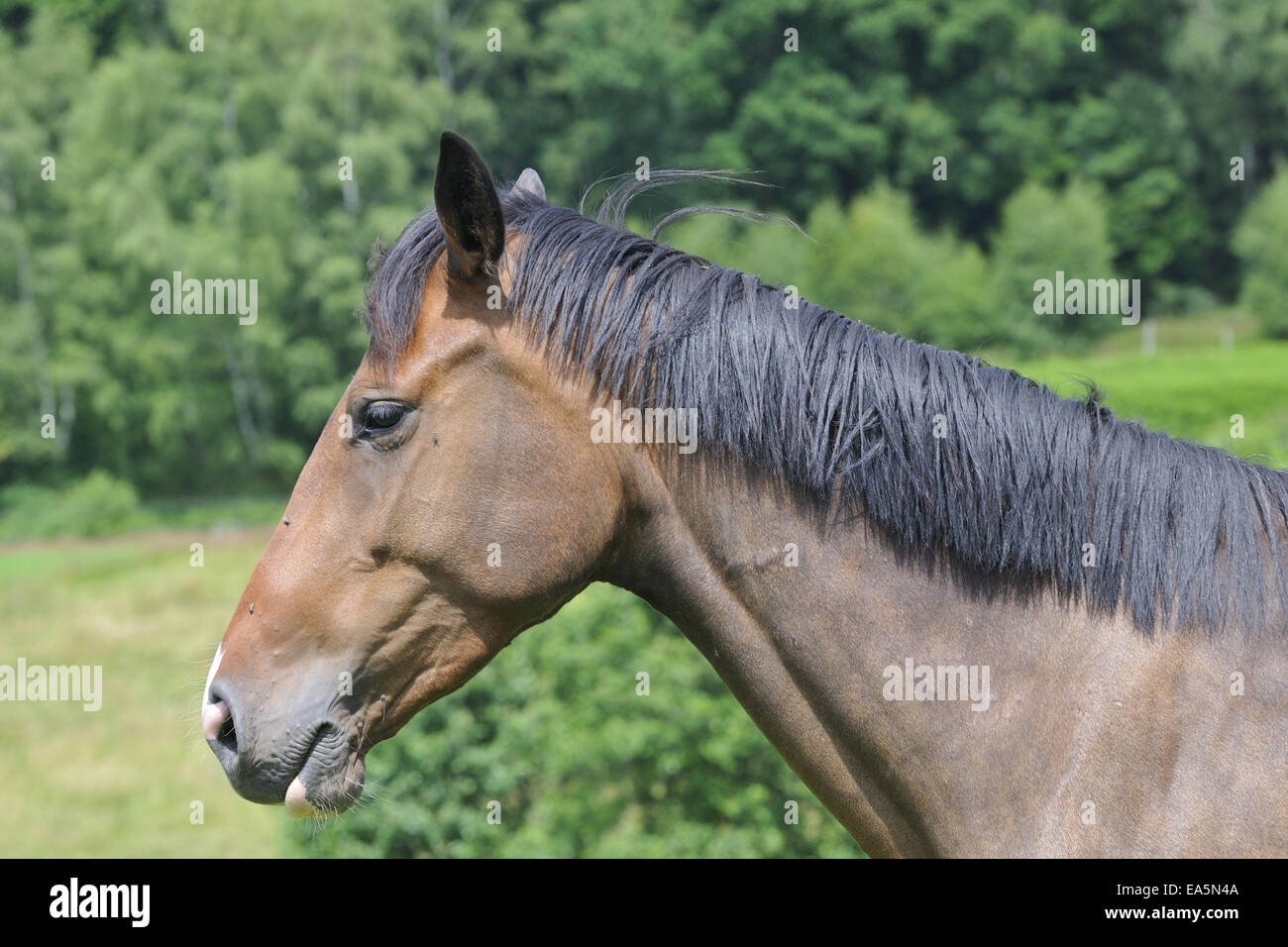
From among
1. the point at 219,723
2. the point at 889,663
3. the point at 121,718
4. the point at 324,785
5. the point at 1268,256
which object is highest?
the point at 1268,256

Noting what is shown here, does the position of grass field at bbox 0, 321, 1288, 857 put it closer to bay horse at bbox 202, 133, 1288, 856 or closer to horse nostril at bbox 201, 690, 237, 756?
horse nostril at bbox 201, 690, 237, 756

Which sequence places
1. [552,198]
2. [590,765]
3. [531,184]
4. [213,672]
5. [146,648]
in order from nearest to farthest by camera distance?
[213,672]
[531,184]
[590,765]
[146,648]
[552,198]

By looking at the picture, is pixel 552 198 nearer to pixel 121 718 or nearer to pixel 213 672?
Answer: pixel 121 718

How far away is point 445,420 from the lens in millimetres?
2744

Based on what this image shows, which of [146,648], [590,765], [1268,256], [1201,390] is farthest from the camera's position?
→ [1268,256]

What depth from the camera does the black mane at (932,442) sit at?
264 centimetres

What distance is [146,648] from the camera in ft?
72.9

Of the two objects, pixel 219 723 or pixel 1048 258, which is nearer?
pixel 219 723

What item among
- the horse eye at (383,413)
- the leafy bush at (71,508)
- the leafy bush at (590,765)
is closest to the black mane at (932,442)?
the horse eye at (383,413)

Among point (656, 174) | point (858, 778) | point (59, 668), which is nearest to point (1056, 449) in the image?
point (858, 778)

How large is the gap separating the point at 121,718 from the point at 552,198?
32.1 metres

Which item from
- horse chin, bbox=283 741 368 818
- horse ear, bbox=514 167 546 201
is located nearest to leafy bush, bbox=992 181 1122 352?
horse ear, bbox=514 167 546 201

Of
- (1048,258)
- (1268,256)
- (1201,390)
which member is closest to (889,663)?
(1201,390)

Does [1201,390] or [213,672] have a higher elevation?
[1201,390]
